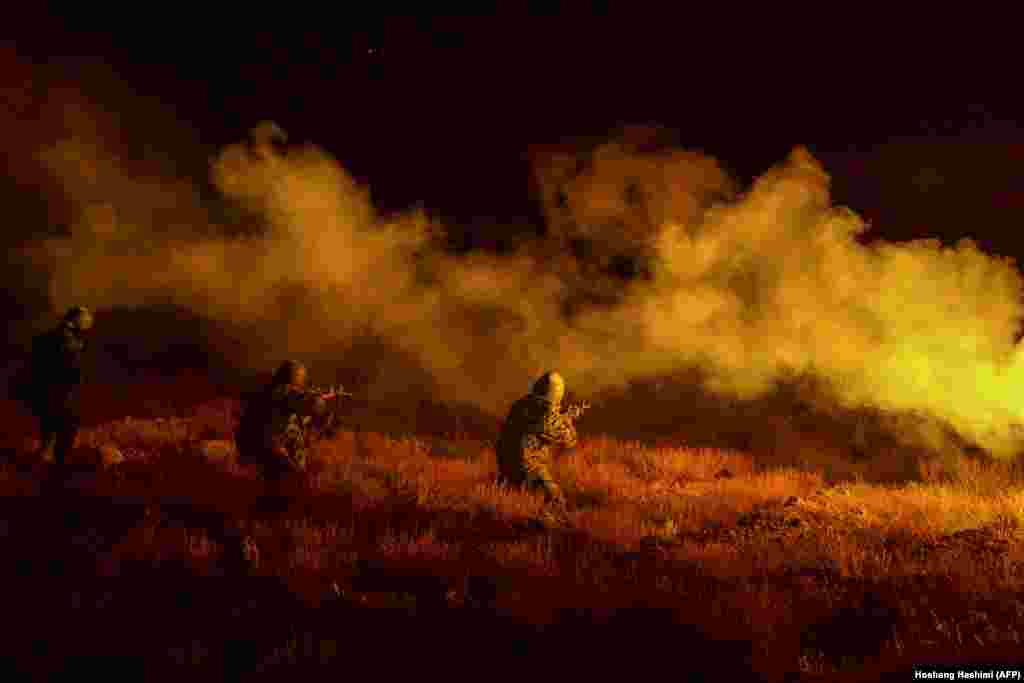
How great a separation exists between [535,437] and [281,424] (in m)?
2.64

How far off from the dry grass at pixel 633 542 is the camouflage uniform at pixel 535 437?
Result: 1.10 feet

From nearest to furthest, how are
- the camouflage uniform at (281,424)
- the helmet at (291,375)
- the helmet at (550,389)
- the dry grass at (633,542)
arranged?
1. the dry grass at (633,542)
2. the camouflage uniform at (281,424)
3. the helmet at (291,375)
4. the helmet at (550,389)

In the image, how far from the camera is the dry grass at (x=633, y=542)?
5062 millimetres

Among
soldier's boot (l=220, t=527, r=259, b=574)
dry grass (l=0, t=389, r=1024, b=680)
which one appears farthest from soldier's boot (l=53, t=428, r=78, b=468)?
soldier's boot (l=220, t=527, r=259, b=574)

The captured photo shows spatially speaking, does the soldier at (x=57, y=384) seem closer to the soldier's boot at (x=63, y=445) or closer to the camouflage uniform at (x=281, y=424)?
the soldier's boot at (x=63, y=445)

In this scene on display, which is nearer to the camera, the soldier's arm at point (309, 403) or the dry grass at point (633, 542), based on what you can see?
the dry grass at point (633, 542)

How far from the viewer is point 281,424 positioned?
8648mm

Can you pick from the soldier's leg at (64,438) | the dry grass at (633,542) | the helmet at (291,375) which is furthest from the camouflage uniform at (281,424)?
the soldier's leg at (64,438)

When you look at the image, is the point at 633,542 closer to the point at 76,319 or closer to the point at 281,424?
the point at 281,424

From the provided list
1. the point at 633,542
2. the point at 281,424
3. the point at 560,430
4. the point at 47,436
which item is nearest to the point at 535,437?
the point at 560,430

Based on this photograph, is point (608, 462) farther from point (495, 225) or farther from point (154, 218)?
point (154, 218)

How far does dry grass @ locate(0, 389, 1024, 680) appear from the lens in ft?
16.6

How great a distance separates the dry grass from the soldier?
0.47 metres

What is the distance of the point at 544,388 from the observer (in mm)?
9211
